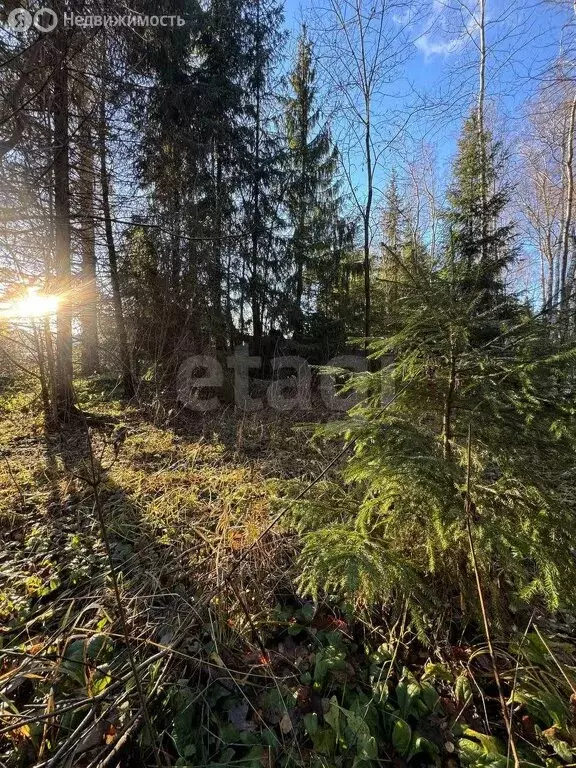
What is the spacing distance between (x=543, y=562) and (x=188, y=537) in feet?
6.08

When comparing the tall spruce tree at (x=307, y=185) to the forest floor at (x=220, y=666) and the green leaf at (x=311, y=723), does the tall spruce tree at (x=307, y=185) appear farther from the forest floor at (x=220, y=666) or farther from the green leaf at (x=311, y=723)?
the green leaf at (x=311, y=723)

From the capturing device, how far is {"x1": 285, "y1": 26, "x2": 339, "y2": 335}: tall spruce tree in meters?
7.73

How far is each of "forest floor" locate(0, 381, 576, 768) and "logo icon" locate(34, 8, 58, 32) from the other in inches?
131

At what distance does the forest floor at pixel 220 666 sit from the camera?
109 centimetres

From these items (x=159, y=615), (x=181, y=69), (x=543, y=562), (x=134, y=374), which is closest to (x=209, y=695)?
(x=159, y=615)

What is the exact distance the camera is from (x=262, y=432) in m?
4.39

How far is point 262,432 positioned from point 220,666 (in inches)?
122

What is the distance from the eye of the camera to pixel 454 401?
1.37 metres

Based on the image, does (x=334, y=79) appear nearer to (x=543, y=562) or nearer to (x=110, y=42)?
(x=110, y=42)

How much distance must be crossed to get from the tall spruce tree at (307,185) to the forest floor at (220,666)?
6263 millimetres

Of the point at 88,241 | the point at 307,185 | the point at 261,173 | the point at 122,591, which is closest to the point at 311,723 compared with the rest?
the point at 122,591

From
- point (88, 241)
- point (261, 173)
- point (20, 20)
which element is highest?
point (261, 173)

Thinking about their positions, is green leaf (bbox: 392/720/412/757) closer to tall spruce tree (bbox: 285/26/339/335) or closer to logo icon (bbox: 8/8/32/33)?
logo icon (bbox: 8/8/32/33)

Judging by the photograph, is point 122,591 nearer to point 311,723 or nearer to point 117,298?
point 311,723
